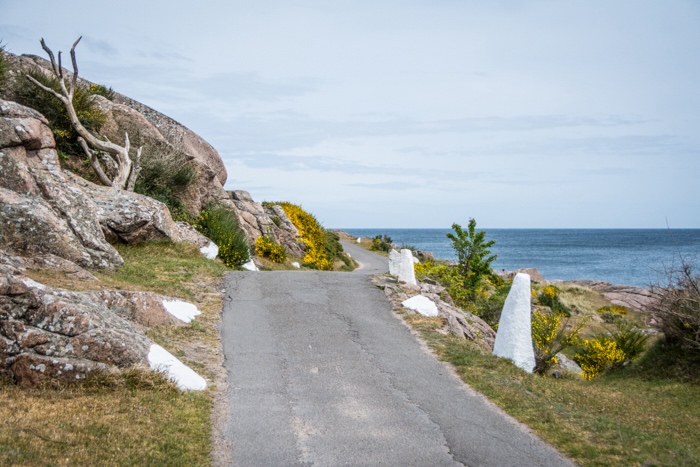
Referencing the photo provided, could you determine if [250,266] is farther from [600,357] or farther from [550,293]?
[550,293]

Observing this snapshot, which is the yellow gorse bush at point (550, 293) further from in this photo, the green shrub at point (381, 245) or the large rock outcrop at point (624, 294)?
the green shrub at point (381, 245)

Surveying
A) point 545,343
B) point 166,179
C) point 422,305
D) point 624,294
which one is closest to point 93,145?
point 166,179

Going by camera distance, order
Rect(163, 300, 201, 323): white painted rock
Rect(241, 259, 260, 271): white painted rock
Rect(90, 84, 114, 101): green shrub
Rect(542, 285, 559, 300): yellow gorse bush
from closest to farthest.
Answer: Rect(163, 300, 201, 323): white painted rock, Rect(241, 259, 260, 271): white painted rock, Rect(90, 84, 114, 101): green shrub, Rect(542, 285, 559, 300): yellow gorse bush

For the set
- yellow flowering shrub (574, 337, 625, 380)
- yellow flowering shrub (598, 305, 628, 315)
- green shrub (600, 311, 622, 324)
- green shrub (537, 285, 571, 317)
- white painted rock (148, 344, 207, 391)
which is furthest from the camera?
yellow flowering shrub (598, 305, 628, 315)

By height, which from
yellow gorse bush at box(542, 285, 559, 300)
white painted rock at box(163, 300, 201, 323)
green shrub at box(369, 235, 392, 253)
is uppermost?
green shrub at box(369, 235, 392, 253)

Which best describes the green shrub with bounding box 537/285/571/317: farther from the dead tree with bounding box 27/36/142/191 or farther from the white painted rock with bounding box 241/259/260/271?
the dead tree with bounding box 27/36/142/191

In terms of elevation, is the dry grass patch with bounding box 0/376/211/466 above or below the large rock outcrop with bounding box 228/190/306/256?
below

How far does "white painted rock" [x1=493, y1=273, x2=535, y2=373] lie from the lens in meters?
11.8

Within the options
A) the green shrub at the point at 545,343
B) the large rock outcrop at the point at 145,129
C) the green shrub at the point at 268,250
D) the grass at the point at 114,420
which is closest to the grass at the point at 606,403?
the green shrub at the point at 545,343

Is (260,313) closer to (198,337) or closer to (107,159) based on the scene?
(198,337)

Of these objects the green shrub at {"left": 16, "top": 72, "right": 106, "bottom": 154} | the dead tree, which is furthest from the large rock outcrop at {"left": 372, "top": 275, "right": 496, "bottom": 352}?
the green shrub at {"left": 16, "top": 72, "right": 106, "bottom": 154}

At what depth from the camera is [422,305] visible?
14.2 m

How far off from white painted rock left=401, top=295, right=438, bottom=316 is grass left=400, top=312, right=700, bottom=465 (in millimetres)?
450

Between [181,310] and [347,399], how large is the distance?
5.11 meters
